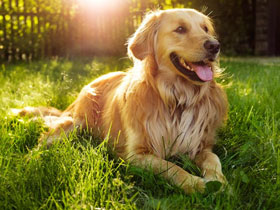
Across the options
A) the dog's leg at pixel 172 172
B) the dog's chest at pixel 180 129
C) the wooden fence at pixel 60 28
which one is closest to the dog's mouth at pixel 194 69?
the dog's chest at pixel 180 129

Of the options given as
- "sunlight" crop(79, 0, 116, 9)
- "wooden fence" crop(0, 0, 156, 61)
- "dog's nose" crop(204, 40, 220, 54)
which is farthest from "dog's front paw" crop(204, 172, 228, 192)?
"sunlight" crop(79, 0, 116, 9)

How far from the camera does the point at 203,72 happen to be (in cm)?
273

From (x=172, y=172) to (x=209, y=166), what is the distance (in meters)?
0.25

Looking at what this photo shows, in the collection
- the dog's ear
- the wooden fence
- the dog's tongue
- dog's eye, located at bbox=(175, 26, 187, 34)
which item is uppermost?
dog's eye, located at bbox=(175, 26, 187, 34)

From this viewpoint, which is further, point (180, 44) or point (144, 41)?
point (144, 41)

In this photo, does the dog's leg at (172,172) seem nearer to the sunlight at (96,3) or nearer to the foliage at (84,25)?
the foliage at (84,25)

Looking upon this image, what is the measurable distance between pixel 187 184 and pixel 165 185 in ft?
0.43

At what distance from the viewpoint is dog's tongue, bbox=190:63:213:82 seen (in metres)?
2.72

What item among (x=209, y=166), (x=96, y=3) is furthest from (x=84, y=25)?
(x=209, y=166)

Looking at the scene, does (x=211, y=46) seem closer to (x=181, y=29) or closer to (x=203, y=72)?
(x=203, y=72)

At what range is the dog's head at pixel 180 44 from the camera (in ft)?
8.76

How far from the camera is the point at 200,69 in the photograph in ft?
8.98

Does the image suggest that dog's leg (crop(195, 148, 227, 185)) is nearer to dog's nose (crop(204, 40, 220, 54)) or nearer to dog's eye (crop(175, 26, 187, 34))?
dog's nose (crop(204, 40, 220, 54))

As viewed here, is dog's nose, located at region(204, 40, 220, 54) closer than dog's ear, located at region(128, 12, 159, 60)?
Yes
